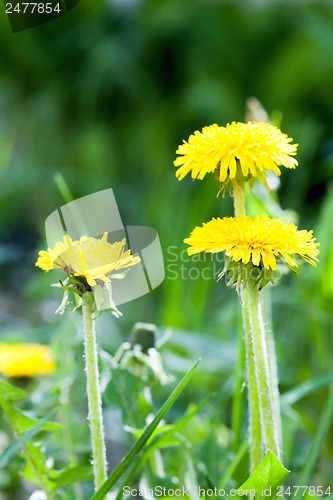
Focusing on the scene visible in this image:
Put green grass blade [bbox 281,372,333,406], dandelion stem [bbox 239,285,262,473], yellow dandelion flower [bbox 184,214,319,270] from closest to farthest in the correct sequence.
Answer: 1. yellow dandelion flower [bbox 184,214,319,270]
2. dandelion stem [bbox 239,285,262,473]
3. green grass blade [bbox 281,372,333,406]

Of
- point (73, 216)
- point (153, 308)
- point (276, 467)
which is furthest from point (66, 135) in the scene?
point (276, 467)

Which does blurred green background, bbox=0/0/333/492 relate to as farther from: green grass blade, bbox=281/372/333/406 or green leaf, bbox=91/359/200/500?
green leaf, bbox=91/359/200/500

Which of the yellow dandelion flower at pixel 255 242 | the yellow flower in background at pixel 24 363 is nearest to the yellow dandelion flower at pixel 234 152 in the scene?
the yellow dandelion flower at pixel 255 242

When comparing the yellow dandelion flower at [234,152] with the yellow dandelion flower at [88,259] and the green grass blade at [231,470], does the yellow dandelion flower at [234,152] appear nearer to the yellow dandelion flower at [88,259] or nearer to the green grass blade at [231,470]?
the yellow dandelion flower at [88,259]

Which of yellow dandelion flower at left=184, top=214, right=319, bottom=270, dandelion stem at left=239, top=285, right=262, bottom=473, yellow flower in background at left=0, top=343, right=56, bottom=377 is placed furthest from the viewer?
yellow flower in background at left=0, top=343, right=56, bottom=377

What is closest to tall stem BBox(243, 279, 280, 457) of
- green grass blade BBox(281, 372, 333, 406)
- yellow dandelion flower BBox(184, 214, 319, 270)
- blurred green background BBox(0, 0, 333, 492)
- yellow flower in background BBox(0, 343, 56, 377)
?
yellow dandelion flower BBox(184, 214, 319, 270)

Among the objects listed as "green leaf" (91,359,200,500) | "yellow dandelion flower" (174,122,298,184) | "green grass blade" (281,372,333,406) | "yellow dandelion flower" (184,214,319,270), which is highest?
"yellow dandelion flower" (174,122,298,184)

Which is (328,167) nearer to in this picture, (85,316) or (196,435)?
(196,435)

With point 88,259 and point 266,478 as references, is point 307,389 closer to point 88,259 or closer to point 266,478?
point 266,478
